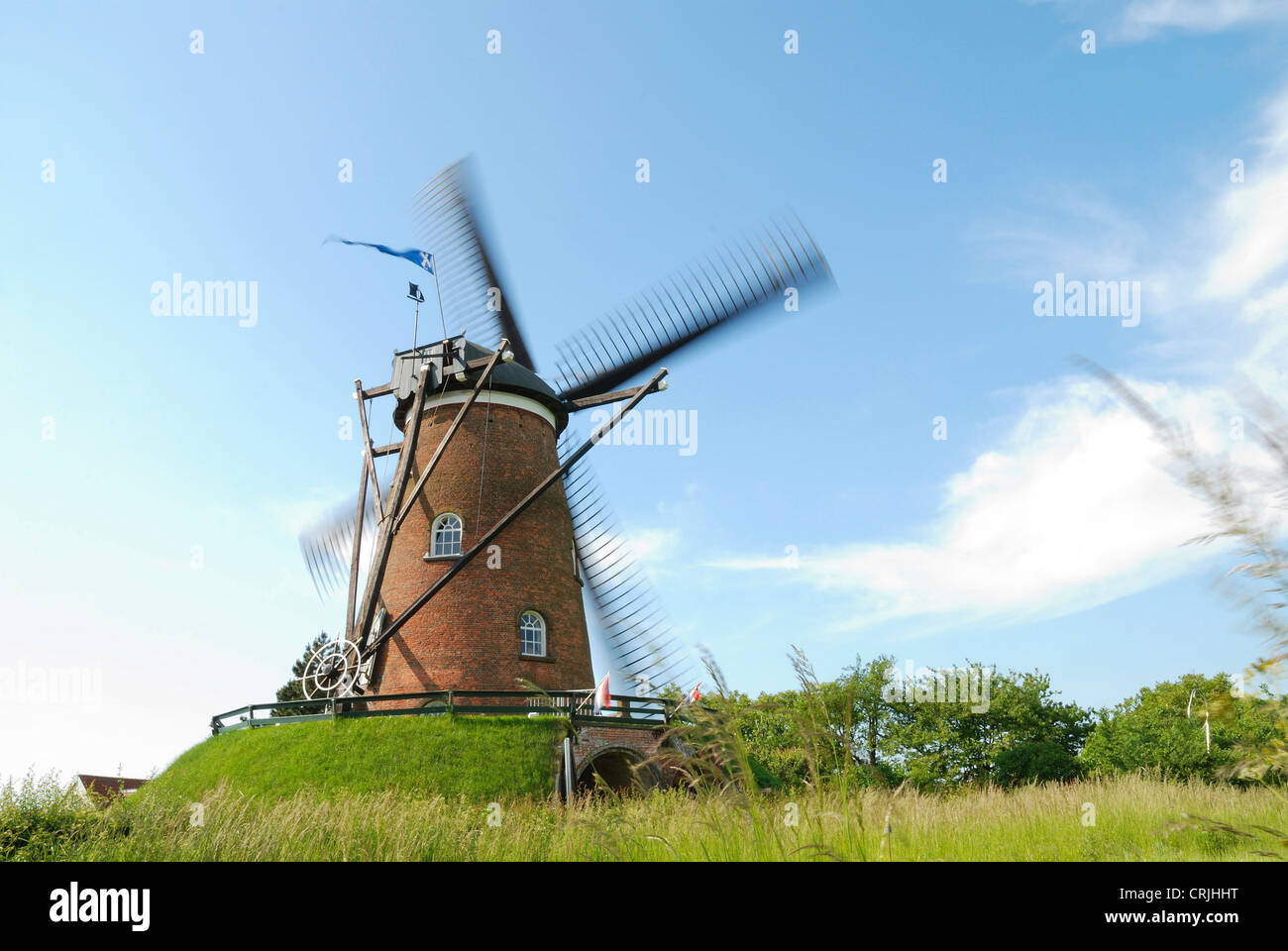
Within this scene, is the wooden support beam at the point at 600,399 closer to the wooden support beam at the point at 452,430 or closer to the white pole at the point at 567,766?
the wooden support beam at the point at 452,430

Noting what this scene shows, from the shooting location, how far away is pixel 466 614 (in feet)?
60.4

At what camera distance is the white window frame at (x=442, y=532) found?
19.3 m

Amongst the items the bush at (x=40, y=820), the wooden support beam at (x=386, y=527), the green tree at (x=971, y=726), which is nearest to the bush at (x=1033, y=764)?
the green tree at (x=971, y=726)

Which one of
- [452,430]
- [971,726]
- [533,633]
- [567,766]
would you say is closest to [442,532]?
[452,430]

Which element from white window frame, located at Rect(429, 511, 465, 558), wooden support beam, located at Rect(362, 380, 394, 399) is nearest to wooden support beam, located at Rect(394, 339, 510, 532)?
white window frame, located at Rect(429, 511, 465, 558)

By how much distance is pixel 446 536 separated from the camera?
→ 19547 millimetres

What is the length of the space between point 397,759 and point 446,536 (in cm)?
543

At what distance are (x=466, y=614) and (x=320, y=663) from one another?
11.3 ft

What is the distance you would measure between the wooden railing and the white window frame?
3288 millimetres

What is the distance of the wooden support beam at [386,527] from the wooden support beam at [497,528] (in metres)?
0.53

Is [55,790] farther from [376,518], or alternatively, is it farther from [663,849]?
[376,518]

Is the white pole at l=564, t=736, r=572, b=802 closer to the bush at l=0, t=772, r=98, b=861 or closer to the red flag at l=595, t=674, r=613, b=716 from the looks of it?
the red flag at l=595, t=674, r=613, b=716

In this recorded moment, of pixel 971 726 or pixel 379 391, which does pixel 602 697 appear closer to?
pixel 379 391
